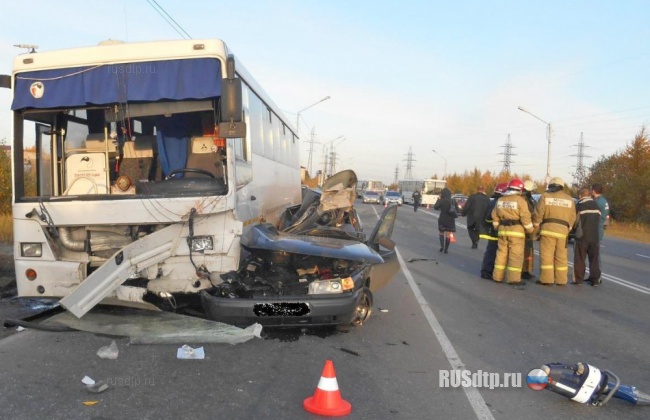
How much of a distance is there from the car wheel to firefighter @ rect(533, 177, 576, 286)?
4.92 meters

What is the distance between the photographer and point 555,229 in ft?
33.9

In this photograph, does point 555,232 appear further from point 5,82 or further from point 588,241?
point 5,82

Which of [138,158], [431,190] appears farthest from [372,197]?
[138,158]

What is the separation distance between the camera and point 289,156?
13914 mm

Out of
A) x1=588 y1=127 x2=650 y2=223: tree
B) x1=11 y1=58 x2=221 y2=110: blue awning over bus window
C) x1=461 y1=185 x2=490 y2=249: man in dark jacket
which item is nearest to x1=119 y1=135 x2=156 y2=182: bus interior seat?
x1=11 y1=58 x2=221 y2=110: blue awning over bus window

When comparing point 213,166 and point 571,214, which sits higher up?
point 213,166

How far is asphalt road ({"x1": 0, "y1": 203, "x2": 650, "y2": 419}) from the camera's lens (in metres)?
4.33

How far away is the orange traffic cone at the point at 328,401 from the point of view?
13.6 feet

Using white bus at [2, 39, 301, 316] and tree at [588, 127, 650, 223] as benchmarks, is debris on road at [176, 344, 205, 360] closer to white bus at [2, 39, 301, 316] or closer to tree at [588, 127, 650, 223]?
white bus at [2, 39, 301, 316]

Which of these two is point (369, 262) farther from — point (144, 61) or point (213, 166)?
point (144, 61)

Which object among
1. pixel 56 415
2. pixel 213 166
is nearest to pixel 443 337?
pixel 213 166

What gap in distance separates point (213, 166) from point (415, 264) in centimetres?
702

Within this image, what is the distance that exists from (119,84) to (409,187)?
6259 centimetres

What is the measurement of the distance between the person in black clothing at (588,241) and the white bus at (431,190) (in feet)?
143
